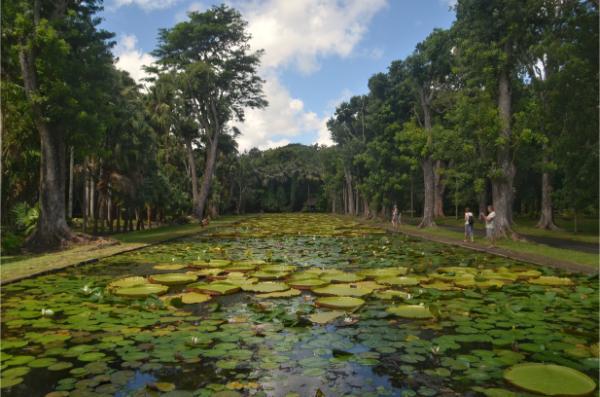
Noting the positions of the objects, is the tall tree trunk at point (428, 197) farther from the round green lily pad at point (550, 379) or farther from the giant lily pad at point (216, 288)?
the round green lily pad at point (550, 379)

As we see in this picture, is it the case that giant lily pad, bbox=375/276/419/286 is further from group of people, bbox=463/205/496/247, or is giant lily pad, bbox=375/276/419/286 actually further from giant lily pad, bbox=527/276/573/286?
group of people, bbox=463/205/496/247

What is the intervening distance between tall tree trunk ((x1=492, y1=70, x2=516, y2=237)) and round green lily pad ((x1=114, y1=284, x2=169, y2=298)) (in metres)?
16.4

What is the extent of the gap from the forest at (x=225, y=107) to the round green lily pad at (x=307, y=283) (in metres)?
11.6

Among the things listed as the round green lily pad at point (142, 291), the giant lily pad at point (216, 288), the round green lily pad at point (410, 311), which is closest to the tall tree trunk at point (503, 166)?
the round green lily pad at point (410, 311)

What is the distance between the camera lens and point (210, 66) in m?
36.4

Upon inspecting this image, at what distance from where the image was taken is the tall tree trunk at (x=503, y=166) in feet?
64.7

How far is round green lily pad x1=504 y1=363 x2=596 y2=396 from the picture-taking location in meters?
4.05

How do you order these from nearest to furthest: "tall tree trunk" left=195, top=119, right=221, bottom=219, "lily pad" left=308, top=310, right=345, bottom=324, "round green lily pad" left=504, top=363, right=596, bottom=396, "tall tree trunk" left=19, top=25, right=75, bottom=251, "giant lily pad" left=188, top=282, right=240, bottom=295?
"round green lily pad" left=504, top=363, right=596, bottom=396
"lily pad" left=308, top=310, right=345, bottom=324
"giant lily pad" left=188, top=282, right=240, bottom=295
"tall tree trunk" left=19, top=25, right=75, bottom=251
"tall tree trunk" left=195, top=119, right=221, bottom=219

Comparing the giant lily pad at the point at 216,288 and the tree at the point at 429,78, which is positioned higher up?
the tree at the point at 429,78

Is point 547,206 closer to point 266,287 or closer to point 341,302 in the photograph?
point 266,287

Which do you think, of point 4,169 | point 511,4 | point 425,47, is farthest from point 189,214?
point 511,4

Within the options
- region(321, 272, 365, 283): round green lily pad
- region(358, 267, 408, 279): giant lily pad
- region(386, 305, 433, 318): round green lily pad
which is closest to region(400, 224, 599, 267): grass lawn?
region(358, 267, 408, 279): giant lily pad

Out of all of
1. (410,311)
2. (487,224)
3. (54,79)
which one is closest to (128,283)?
(410,311)

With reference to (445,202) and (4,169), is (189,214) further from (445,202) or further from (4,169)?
(445,202)
